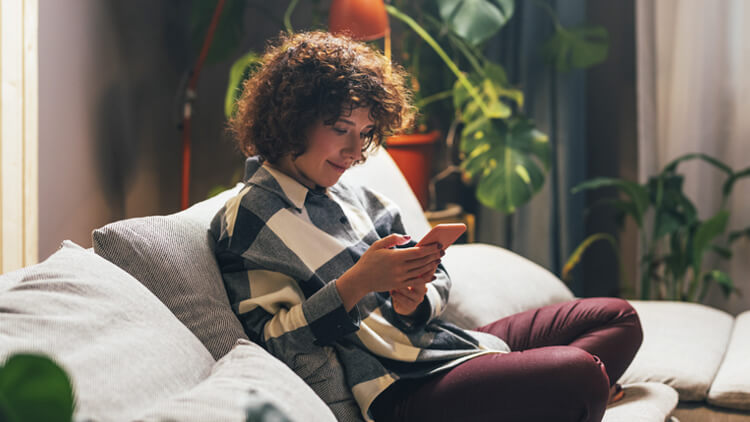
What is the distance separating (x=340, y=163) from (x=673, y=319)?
1.01m

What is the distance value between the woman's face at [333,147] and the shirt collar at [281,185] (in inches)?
1.3

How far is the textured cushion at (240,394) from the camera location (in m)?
0.64

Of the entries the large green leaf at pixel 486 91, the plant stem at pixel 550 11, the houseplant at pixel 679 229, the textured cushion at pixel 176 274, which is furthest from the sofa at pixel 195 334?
the plant stem at pixel 550 11

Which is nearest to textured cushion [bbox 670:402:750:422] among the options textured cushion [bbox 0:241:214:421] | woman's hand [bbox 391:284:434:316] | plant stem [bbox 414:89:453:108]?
woman's hand [bbox 391:284:434:316]

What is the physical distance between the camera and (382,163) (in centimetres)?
177

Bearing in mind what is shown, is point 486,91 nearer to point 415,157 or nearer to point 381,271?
point 415,157

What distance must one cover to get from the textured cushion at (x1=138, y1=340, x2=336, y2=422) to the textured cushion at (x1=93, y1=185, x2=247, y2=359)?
129 millimetres

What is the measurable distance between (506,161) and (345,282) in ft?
4.56

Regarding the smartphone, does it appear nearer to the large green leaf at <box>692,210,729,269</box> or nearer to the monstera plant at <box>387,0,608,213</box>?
the monstera plant at <box>387,0,608,213</box>

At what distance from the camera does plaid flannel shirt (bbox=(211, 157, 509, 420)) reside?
1011 mm

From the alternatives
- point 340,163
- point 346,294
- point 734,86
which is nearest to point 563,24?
point 734,86

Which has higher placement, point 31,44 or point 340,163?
point 31,44

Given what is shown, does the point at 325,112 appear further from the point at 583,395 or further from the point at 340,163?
the point at 583,395

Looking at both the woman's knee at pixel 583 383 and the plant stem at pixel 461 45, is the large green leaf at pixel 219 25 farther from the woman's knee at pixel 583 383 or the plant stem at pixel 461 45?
the woman's knee at pixel 583 383
